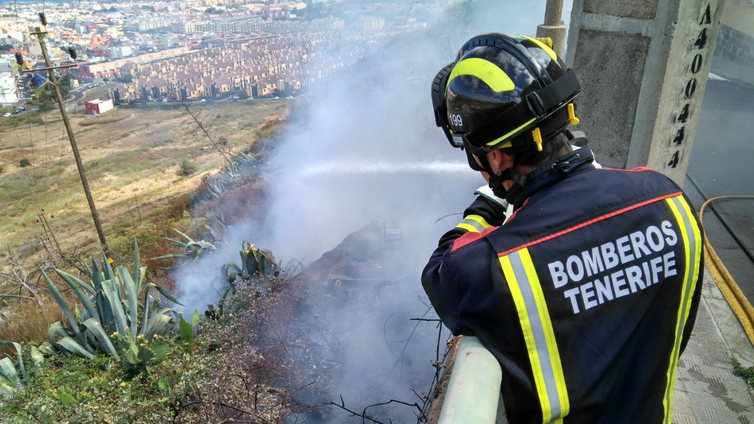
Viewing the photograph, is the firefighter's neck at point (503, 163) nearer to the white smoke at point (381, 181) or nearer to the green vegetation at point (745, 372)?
the green vegetation at point (745, 372)

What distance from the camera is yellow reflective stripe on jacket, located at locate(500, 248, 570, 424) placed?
1019mm

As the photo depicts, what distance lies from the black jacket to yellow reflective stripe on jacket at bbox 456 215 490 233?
21 centimetres

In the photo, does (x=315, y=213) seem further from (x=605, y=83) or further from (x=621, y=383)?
(x=621, y=383)

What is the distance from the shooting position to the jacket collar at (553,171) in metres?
1.20

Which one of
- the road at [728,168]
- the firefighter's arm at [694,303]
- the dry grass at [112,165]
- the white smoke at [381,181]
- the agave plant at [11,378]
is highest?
the firefighter's arm at [694,303]

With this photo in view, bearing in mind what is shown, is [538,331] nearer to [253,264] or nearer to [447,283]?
[447,283]

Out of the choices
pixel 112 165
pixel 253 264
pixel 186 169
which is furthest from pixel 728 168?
pixel 112 165

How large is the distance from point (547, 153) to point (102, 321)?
167 inches

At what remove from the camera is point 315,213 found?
1113 cm

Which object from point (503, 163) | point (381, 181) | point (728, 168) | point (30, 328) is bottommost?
point (381, 181)

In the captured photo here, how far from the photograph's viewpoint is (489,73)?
4.33 ft

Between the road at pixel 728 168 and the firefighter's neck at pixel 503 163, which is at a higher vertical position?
the firefighter's neck at pixel 503 163

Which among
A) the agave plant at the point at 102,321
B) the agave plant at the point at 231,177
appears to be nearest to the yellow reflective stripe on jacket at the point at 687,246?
the agave plant at the point at 102,321

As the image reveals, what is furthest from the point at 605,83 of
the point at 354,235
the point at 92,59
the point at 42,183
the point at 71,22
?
the point at 71,22
